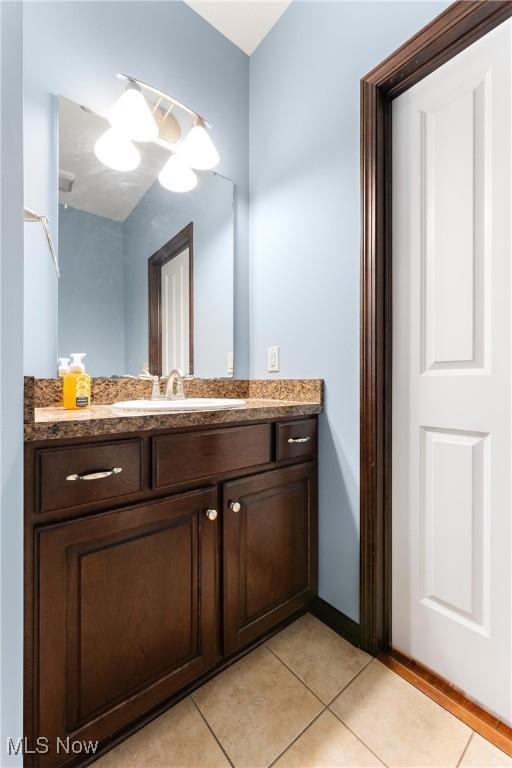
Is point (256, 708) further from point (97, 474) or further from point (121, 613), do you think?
point (97, 474)

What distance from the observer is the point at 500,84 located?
0.98 meters

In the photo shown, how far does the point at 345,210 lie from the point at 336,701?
1.66 m

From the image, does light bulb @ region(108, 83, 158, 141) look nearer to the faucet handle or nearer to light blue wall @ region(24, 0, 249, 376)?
light blue wall @ region(24, 0, 249, 376)

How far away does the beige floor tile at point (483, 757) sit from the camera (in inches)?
35.1

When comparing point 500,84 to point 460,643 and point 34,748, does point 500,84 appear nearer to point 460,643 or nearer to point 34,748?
point 460,643

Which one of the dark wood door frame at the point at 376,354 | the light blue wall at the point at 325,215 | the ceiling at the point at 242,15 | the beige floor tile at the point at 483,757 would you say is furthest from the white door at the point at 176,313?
the beige floor tile at the point at 483,757

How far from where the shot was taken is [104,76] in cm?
136

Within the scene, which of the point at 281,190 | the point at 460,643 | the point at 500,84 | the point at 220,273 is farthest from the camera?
the point at 220,273

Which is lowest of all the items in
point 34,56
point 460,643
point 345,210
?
point 460,643

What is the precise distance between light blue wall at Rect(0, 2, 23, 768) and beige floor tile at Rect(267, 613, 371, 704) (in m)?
0.86

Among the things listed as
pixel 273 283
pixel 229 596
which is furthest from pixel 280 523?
pixel 273 283

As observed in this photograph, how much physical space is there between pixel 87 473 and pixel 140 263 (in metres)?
0.99

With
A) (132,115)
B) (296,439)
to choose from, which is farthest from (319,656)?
(132,115)

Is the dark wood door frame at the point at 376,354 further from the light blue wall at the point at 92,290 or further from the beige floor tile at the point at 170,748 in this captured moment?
the light blue wall at the point at 92,290
